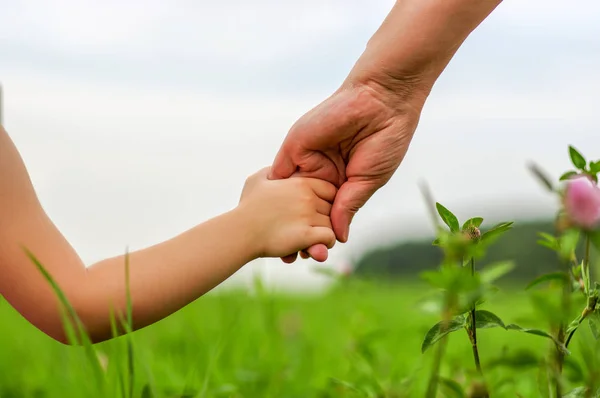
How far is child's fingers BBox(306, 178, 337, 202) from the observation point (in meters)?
1.57

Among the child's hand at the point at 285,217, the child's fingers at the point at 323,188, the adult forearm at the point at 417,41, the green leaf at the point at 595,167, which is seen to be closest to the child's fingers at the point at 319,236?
the child's hand at the point at 285,217

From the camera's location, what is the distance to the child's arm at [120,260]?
1346 mm

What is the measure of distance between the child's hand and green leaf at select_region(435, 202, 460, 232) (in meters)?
0.52

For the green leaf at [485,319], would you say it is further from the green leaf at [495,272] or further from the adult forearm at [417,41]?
the adult forearm at [417,41]

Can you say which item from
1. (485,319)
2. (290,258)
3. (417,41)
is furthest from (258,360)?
(485,319)

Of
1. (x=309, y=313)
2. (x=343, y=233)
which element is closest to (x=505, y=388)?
(x=343, y=233)

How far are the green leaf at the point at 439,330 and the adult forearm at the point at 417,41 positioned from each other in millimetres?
688

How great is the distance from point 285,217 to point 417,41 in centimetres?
47

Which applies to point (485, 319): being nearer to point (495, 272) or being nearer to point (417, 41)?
point (495, 272)

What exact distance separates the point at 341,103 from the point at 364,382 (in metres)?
0.64

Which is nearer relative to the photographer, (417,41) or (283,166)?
(417,41)


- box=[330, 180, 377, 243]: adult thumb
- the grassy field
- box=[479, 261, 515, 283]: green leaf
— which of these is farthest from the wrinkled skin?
box=[479, 261, 515, 283]: green leaf

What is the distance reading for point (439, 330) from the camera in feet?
3.04

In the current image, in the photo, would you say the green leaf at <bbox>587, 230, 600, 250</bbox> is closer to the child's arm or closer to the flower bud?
the flower bud
